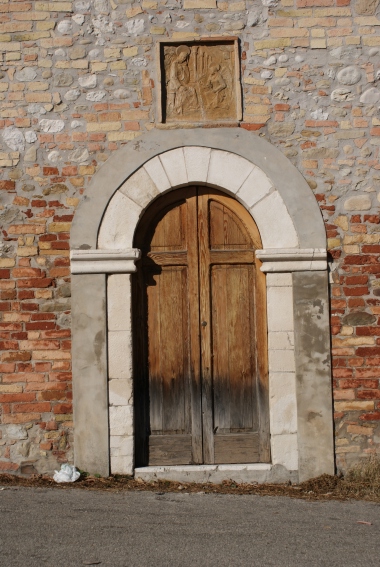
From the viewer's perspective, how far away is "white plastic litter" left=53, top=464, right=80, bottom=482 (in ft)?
15.6

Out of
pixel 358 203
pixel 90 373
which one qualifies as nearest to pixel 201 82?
pixel 358 203

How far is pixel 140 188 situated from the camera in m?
5.00

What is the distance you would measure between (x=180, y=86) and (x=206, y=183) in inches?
32.3

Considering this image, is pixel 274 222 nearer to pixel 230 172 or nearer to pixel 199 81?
pixel 230 172

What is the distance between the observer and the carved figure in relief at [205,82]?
5.11 m

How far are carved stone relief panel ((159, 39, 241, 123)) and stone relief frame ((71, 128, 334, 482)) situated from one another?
183mm

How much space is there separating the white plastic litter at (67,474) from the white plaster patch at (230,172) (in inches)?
95.6

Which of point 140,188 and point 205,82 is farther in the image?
point 205,82

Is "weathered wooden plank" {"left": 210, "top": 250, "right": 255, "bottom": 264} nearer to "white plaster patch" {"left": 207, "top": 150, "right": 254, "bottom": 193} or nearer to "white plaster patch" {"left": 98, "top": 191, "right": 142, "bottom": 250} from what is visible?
"white plaster patch" {"left": 207, "top": 150, "right": 254, "bottom": 193}

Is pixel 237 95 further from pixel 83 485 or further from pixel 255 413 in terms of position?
pixel 83 485

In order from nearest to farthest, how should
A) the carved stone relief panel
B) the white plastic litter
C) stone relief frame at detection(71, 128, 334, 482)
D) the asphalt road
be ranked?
1. the asphalt road
2. the white plastic litter
3. stone relief frame at detection(71, 128, 334, 482)
4. the carved stone relief panel

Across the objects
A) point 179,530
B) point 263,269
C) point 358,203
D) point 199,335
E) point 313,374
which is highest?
point 358,203

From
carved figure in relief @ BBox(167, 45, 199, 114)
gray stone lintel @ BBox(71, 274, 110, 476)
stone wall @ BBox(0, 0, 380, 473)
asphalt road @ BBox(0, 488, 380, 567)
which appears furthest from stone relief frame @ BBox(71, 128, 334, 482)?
asphalt road @ BBox(0, 488, 380, 567)

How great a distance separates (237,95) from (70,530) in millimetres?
3370
